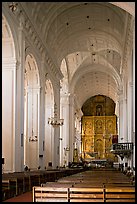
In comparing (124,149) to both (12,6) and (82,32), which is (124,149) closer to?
(82,32)

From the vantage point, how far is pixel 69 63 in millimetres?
32656

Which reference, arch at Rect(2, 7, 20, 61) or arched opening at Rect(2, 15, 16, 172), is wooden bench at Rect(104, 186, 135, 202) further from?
arch at Rect(2, 7, 20, 61)

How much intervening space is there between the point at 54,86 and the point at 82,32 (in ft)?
13.7

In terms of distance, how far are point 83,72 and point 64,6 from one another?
14.8 m

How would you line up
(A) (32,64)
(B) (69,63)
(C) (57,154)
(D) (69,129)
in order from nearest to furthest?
(A) (32,64) → (C) (57,154) → (B) (69,63) → (D) (69,129)

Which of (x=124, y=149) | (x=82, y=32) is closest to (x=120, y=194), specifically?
(x=124, y=149)

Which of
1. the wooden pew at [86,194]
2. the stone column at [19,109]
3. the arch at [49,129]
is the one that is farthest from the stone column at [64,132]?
the wooden pew at [86,194]

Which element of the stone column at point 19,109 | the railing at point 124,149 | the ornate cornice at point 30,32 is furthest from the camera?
the railing at point 124,149

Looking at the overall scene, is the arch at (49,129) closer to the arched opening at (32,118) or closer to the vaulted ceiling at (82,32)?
the vaulted ceiling at (82,32)

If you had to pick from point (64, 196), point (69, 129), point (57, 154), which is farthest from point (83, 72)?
point (64, 196)

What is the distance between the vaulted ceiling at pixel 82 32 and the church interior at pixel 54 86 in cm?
6

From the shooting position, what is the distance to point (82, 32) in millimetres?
25906

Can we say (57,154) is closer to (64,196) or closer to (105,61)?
(105,61)

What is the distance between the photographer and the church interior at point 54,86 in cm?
994
